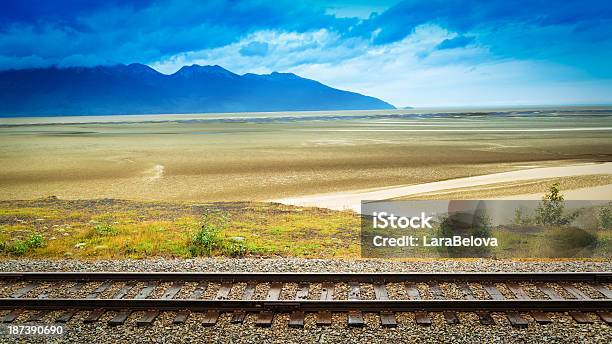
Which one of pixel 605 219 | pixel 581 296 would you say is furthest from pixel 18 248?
pixel 605 219

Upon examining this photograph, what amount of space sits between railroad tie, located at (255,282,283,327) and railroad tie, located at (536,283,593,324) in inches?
229

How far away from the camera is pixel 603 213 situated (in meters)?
19.5

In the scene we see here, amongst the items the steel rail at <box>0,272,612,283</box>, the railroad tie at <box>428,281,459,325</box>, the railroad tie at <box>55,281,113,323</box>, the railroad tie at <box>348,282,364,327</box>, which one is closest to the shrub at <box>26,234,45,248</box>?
the railroad tie at <box>55,281,113,323</box>

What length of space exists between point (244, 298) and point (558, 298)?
6633 mm

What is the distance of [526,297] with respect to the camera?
10.2 metres

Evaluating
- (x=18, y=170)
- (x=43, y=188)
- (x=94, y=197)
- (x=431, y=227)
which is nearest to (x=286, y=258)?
(x=431, y=227)

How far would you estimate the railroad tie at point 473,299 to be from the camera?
30.2ft

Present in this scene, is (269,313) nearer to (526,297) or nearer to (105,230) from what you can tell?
(526,297)

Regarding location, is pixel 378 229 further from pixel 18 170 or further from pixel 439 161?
pixel 18 170

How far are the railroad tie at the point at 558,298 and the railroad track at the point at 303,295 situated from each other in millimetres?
19

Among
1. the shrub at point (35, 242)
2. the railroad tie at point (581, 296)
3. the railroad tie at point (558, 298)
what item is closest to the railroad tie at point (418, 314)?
the railroad tie at point (558, 298)

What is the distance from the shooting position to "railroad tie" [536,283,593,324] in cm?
919

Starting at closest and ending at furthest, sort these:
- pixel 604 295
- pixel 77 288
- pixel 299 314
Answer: pixel 299 314
pixel 604 295
pixel 77 288

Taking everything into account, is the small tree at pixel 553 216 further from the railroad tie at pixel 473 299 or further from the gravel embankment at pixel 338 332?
the gravel embankment at pixel 338 332
